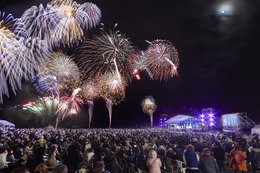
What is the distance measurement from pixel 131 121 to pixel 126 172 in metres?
103

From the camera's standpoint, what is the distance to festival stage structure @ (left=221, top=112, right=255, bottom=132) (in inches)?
1426

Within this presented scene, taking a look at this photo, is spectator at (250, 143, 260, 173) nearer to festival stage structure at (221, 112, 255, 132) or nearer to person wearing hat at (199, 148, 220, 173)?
person wearing hat at (199, 148, 220, 173)

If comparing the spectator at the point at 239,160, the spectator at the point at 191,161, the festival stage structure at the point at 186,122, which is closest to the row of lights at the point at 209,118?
the festival stage structure at the point at 186,122

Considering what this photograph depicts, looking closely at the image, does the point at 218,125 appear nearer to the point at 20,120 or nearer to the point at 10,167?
the point at 10,167

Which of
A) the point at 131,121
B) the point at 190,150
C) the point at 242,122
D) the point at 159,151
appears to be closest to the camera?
the point at 190,150

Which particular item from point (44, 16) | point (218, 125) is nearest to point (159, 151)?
point (44, 16)

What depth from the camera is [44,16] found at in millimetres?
15594

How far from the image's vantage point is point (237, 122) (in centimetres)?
3731

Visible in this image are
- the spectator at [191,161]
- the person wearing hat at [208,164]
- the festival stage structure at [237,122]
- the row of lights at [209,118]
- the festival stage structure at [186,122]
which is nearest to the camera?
the person wearing hat at [208,164]

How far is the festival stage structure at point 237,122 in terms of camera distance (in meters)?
36.2

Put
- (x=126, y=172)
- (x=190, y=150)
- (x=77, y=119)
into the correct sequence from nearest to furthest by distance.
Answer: (x=190, y=150) < (x=126, y=172) < (x=77, y=119)

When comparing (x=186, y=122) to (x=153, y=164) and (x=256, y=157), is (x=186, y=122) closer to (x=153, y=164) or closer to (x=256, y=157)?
(x=256, y=157)

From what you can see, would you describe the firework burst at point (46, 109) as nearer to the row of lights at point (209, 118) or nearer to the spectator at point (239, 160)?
the row of lights at point (209, 118)

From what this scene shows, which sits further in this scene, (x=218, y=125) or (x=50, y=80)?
(x=218, y=125)
